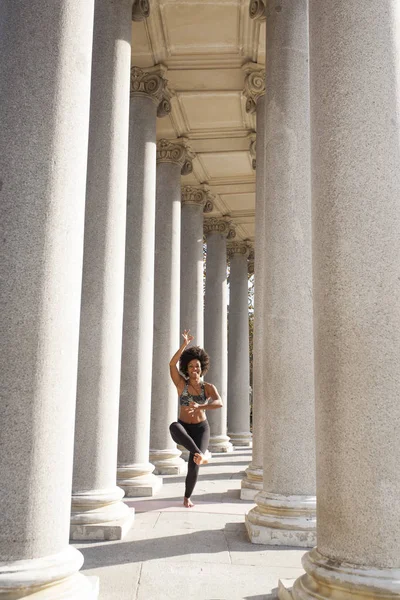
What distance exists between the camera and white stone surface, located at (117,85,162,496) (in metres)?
96.5

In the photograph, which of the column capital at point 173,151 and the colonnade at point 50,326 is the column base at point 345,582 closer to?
the colonnade at point 50,326

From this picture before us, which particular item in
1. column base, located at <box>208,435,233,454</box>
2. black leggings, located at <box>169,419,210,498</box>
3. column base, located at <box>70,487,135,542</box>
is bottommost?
column base, located at <box>208,435,233,454</box>

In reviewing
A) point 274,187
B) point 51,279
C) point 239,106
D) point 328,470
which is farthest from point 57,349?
point 239,106

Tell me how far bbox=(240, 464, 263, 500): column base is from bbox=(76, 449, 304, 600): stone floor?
9163 millimetres

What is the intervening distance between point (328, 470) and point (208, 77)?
376ft

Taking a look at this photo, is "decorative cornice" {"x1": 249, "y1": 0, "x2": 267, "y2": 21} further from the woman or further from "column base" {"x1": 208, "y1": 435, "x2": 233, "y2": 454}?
"column base" {"x1": 208, "y1": 435, "x2": 233, "y2": 454}

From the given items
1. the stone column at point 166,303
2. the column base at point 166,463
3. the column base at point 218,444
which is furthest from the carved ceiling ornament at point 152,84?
the column base at point 218,444

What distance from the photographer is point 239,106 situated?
14638 centimetres

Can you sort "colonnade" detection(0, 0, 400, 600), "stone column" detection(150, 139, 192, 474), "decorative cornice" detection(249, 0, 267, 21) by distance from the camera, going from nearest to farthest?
"colonnade" detection(0, 0, 400, 600) < "decorative cornice" detection(249, 0, 267, 21) < "stone column" detection(150, 139, 192, 474)

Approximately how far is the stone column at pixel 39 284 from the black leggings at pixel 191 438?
127 ft

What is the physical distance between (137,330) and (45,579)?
214 ft

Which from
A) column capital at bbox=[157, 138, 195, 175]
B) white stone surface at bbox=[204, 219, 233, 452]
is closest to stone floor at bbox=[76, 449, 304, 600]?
column capital at bbox=[157, 138, 195, 175]

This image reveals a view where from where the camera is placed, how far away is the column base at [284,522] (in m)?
61.8

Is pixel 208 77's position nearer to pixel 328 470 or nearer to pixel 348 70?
pixel 348 70
